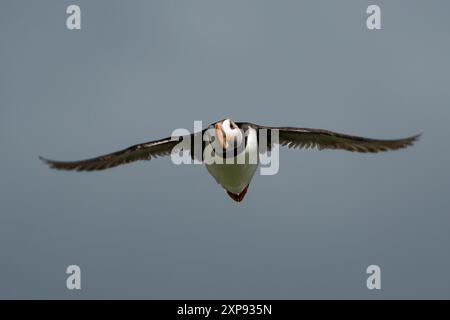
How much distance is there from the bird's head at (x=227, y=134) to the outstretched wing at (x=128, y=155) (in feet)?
3.62

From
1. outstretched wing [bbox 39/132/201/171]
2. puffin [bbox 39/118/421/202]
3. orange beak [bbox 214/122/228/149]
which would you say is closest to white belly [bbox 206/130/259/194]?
puffin [bbox 39/118/421/202]

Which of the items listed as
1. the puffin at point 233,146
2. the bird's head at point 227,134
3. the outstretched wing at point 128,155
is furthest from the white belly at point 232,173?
the outstretched wing at point 128,155

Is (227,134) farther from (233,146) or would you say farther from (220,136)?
(233,146)

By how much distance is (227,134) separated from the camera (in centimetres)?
1892

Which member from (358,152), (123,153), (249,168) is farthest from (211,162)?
(358,152)

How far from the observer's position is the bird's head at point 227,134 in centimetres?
1892

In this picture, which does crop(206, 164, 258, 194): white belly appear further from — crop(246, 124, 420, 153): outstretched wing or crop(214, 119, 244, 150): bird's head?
crop(246, 124, 420, 153): outstretched wing

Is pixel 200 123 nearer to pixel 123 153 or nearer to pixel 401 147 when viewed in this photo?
pixel 123 153

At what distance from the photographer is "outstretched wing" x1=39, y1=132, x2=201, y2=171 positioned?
19.9m

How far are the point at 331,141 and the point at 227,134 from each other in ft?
9.24

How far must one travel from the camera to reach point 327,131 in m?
19.5

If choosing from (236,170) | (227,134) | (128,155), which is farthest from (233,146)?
(128,155)

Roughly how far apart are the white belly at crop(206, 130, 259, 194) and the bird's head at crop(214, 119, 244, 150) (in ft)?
1.16

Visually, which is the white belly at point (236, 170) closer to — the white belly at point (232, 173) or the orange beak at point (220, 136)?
the white belly at point (232, 173)
